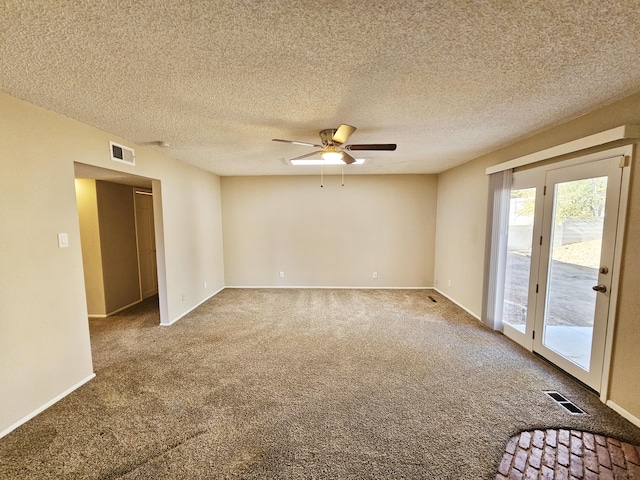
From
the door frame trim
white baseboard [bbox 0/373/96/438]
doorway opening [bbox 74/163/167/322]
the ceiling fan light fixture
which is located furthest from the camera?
doorway opening [bbox 74/163/167/322]

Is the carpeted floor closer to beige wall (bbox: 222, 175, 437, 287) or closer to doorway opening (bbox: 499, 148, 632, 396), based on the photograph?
doorway opening (bbox: 499, 148, 632, 396)

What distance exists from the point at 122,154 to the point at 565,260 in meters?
4.78

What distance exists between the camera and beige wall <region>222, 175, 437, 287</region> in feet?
18.1

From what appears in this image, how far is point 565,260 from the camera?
2602mm

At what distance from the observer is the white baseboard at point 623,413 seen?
1942 mm

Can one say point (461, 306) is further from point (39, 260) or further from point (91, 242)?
point (91, 242)

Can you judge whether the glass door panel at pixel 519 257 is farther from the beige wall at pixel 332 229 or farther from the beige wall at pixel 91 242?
the beige wall at pixel 91 242

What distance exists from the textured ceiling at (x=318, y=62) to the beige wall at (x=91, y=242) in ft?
6.64

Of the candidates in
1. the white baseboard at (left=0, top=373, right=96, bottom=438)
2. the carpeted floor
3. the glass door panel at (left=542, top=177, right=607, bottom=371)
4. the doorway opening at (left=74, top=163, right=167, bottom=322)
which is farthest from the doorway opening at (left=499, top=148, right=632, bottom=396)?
the doorway opening at (left=74, top=163, right=167, bottom=322)

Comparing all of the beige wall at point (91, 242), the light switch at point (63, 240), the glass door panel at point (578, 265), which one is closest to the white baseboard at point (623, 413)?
the glass door panel at point (578, 265)

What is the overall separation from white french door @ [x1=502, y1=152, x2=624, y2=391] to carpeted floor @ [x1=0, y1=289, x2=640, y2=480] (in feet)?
0.93

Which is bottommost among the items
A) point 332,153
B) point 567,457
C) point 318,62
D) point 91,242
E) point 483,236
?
point 567,457

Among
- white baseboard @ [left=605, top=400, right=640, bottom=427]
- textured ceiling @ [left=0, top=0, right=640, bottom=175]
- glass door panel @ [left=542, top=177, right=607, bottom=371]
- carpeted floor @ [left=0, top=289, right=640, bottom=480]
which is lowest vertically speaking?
carpeted floor @ [left=0, top=289, right=640, bottom=480]

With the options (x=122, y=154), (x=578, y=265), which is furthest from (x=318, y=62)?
(x=578, y=265)
